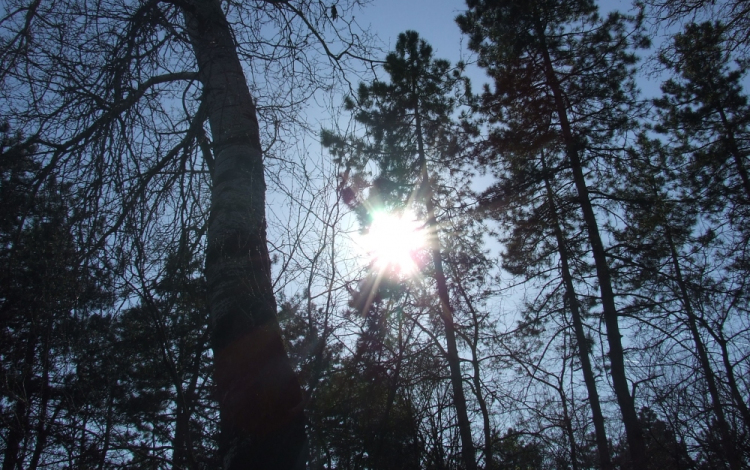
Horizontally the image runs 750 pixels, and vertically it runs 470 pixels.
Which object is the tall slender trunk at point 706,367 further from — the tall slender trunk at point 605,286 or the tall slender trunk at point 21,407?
the tall slender trunk at point 21,407

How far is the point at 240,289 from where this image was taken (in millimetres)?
2072

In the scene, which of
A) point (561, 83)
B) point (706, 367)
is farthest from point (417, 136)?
point (706, 367)

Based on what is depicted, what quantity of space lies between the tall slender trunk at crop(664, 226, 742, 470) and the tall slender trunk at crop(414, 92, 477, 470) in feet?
11.3

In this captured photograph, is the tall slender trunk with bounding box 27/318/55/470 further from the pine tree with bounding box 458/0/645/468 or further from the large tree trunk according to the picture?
the pine tree with bounding box 458/0/645/468

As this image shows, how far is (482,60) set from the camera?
9.34m

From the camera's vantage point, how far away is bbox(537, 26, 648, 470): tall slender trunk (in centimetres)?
627

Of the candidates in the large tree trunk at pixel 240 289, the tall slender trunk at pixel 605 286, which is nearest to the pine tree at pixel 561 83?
the tall slender trunk at pixel 605 286

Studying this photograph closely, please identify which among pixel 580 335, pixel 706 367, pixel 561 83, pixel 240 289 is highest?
pixel 561 83

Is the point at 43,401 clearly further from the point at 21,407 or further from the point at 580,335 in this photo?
the point at 580,335

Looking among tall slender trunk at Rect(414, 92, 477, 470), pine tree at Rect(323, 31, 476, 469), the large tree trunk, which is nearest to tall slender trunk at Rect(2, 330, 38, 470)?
the large tree trunk

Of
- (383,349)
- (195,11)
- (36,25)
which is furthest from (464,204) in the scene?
(36,25)

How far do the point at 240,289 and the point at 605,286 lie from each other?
21.9 feet

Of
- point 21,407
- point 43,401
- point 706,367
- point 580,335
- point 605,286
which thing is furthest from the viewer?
point 580,335

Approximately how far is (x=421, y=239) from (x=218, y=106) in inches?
249
